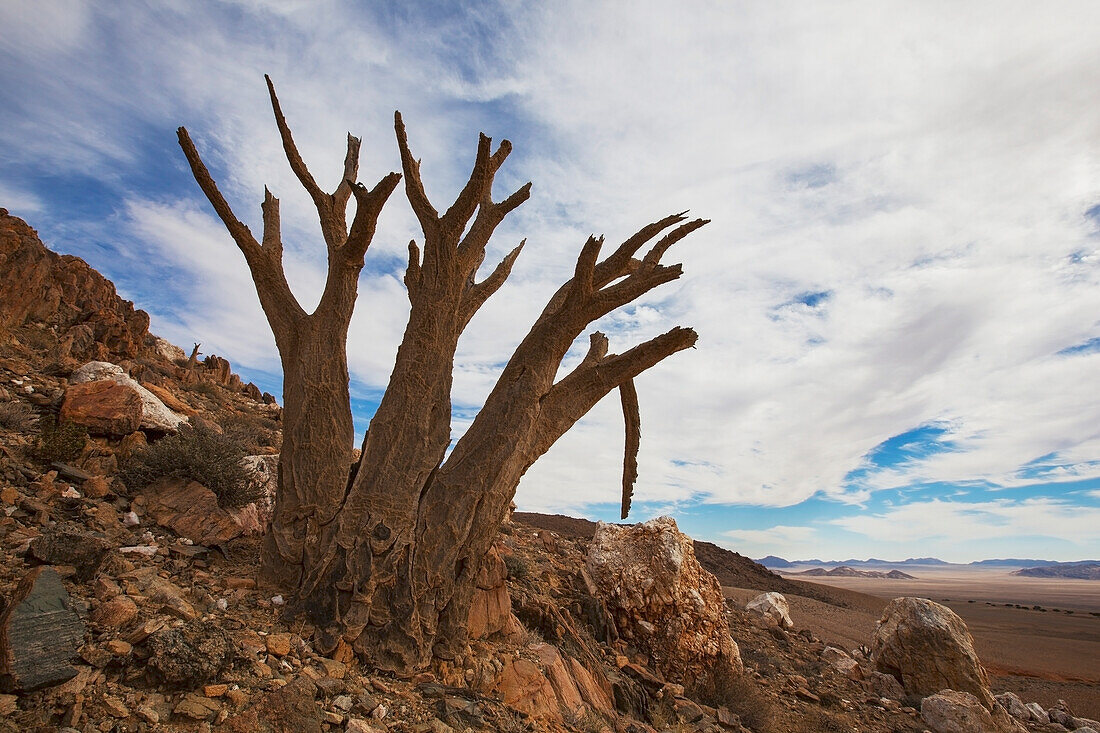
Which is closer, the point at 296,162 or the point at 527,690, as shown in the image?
the point at 527,690

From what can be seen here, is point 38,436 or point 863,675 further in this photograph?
point 863,675

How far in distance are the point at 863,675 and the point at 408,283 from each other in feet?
30.9

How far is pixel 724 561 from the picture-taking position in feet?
80.2

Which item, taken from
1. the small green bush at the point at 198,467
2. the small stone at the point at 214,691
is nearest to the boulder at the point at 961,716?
the small stone at the point at 214,691

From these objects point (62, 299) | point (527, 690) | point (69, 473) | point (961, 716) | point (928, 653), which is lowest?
point (961, 716)

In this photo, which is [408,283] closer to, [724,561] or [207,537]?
[207,537]

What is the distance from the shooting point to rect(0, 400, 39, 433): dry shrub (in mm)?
6344

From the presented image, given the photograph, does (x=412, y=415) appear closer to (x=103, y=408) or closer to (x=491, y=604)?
(x=491, y=604)

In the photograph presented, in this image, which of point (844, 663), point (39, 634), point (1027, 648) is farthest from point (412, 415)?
point (1027, 648)

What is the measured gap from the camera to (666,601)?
8031 mm

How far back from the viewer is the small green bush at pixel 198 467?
20.4 ft

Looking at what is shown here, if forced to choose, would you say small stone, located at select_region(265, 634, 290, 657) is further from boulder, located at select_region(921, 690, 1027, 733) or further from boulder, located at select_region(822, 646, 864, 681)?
boulder, located at select_region(822, 646, 864, 681)

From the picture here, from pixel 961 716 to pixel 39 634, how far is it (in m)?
10.0

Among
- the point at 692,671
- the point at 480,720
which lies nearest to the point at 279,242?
the point at 480,720
